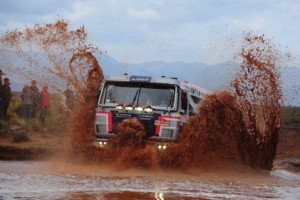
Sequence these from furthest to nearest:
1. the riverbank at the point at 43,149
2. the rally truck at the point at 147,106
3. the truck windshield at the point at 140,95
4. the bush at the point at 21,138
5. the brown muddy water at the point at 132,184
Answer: the bush at the point at 21,138
the riverbank at the point at 43,149
the truck windshield at the point at 140,95
the rally truck at the point at 147,106
the brown muddy water at the point at 132,184

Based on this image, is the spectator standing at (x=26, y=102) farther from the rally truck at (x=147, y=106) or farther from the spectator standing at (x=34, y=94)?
the rally truck at (x=147, y=106)

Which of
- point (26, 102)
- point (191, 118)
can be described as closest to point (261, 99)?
point (191, 118)

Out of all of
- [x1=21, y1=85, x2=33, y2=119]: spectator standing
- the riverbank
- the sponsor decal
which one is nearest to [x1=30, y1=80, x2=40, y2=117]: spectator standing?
[x1=21, y1=85, x2=33, y2=119]: spectator standing

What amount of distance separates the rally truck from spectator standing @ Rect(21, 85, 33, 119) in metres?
9.84

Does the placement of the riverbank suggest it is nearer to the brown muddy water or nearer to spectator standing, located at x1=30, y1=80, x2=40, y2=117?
spectator standing, located at x1=30, y1=80, x2=40, y2=117

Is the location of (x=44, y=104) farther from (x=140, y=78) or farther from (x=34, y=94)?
(x=140, y=78)

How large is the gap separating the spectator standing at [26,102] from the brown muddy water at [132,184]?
9.22 meters

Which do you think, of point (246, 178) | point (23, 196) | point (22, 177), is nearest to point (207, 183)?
point (246, 178)

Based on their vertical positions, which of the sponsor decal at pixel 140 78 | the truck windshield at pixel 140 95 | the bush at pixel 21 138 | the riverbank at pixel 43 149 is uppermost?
the sponsor decal at pixel 140 78

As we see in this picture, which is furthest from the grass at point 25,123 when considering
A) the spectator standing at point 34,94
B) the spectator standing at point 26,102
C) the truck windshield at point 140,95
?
the truck windshield at point 140,95

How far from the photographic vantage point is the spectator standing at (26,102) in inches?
1063

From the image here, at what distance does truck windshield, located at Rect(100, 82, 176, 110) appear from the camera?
17.3 m

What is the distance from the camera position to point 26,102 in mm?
27781

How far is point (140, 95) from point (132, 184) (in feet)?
13.8
